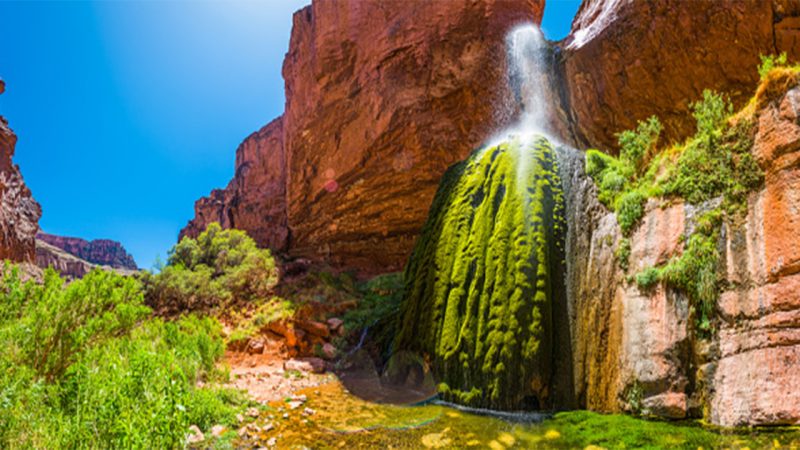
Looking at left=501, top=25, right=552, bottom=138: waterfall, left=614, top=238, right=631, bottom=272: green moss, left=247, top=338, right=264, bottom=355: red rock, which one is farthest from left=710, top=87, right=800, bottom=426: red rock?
left=501, top=25, right=552, bottom=138: waterfall

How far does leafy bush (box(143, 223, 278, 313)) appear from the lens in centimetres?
1295

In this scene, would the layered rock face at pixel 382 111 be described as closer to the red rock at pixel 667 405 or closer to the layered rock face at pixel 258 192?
the layered rock face at pixel 258 192

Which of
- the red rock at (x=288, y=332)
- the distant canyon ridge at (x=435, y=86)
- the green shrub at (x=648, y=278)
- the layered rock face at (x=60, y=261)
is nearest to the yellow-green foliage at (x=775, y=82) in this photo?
the green shrub at (x=648, y=278)

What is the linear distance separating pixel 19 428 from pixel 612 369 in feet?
20.1

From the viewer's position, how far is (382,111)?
639 inches

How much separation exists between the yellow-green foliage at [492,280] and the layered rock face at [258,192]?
19.6 meters

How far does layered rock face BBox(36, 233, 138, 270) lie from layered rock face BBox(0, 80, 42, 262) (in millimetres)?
62956

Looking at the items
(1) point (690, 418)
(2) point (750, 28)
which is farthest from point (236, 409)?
(2) point (750, 28)

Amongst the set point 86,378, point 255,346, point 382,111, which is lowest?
point 255,346

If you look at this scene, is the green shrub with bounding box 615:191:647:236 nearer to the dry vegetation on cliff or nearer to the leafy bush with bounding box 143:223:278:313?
the dry vegetation on cliff

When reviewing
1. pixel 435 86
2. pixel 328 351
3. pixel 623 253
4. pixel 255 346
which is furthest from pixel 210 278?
pixel 623 253

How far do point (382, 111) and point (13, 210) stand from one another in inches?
605

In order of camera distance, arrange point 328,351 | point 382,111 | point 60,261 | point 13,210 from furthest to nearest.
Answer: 1. point 60,261
2. point 382,111
3. point 13,210
4. point 328,351

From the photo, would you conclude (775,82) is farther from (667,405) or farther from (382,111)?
(382,111)
